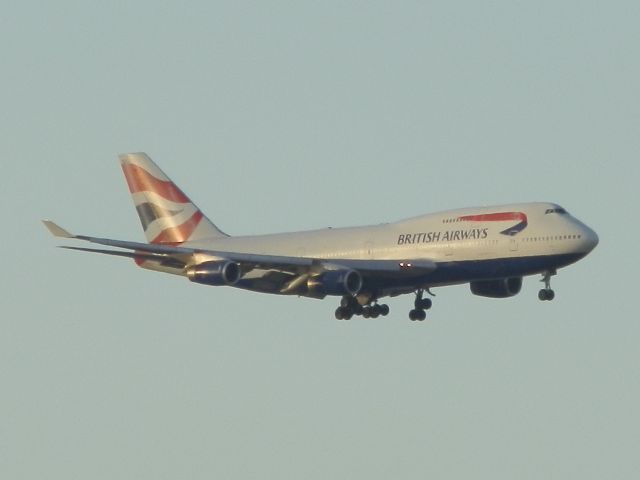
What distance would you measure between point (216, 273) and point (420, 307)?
11.0m

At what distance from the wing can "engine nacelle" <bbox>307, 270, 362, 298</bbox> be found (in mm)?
288

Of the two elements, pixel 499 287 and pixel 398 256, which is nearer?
pixel 398 256

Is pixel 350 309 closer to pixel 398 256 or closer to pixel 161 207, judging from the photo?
pixel 398 256

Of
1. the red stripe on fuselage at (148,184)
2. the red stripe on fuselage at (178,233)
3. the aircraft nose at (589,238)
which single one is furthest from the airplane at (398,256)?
the red stripe on fuselage at (148,184)

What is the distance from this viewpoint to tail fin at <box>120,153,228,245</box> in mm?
97312

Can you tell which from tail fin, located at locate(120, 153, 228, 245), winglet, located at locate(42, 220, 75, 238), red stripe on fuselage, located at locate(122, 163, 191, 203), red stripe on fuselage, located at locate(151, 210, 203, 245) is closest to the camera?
winglet, located at locate(42, 220, 75, 238)

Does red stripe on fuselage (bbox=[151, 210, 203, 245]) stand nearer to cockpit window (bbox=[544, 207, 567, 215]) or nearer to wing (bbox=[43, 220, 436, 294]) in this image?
wing (bbox=[43, 220, 436, 294])

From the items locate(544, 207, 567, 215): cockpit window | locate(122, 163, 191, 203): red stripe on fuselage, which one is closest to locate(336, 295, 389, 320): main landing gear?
locate(544, 207, 567, 215): cockpit window

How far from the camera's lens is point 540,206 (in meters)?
82.9

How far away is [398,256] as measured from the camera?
85000 mm

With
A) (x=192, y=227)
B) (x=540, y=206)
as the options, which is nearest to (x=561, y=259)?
(x=540, y=206)

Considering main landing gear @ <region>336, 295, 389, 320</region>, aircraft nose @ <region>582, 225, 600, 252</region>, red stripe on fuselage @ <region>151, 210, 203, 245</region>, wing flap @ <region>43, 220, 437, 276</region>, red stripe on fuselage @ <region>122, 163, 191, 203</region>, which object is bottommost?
main landing gear @ <region>336, 295, 389, 320</region>

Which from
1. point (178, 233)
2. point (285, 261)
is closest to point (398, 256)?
point (285, 261)

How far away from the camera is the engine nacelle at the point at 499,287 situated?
288ft
